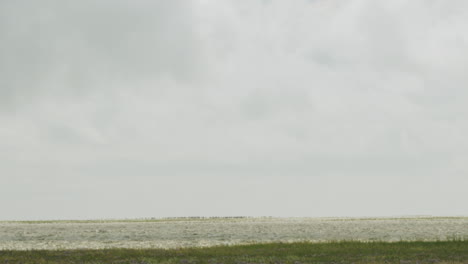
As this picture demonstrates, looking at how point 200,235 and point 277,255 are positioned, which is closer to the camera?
point 277,255

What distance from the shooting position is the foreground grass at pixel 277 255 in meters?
35.5

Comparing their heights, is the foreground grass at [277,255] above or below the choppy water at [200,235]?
below

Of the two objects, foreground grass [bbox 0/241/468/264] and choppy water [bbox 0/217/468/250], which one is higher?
choppy water [bbox 0/217/468/250]

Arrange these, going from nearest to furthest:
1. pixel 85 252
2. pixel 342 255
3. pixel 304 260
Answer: pixel 304 260, pixel 342 255, pixel 85 252

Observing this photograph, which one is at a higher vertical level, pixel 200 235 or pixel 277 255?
pixel 200 235

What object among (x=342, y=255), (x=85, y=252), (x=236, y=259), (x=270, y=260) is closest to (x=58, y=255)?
(x=85, y=252)

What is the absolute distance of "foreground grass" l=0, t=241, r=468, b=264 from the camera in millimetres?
35500

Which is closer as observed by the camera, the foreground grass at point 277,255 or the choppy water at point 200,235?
the foreground grass at point 277,255

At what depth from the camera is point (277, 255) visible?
128 feet

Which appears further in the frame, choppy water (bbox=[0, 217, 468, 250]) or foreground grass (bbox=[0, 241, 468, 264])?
choppy water (bbox=[0, 217, 468, 250])

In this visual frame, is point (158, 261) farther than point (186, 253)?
No

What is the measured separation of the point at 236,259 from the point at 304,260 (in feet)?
15.3

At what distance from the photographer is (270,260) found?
35469 millimetres

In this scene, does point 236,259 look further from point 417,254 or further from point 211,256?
point 417,254
